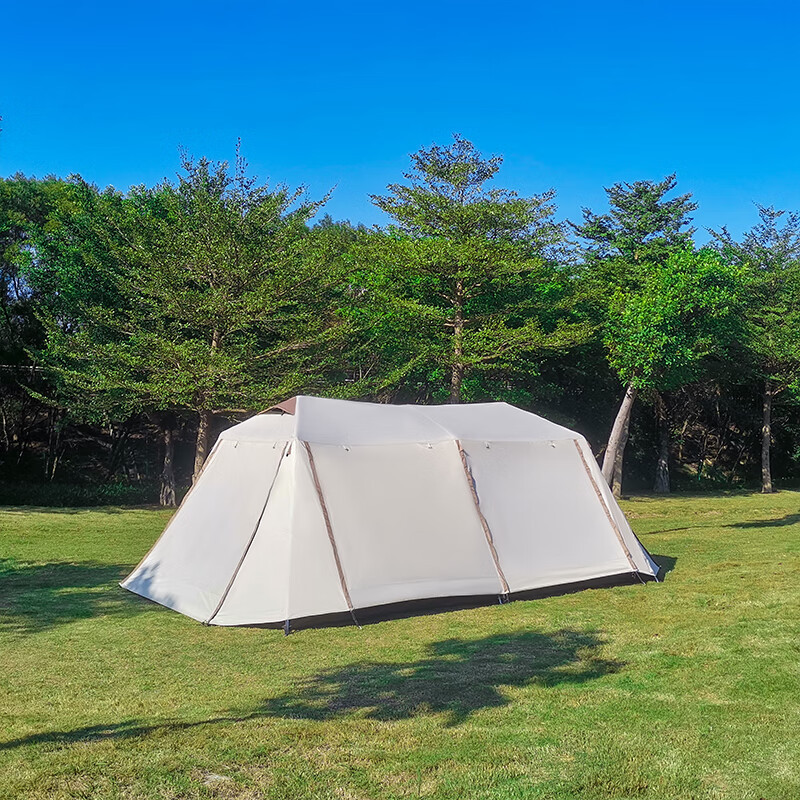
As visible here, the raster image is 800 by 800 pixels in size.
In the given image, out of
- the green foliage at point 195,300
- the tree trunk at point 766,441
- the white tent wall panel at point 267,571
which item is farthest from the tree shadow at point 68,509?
the tree trunk at point 766,441

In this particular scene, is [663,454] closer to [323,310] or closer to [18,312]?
[323,310]

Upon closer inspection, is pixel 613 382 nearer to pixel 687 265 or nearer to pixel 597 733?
pixel 687 265

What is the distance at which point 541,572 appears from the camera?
880cm

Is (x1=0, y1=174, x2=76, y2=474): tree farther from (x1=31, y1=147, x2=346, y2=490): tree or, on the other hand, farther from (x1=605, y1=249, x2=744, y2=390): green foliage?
(x1=605, y1=249, x2=744, y2=390): green foliage

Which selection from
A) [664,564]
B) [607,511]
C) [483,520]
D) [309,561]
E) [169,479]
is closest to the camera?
[309,561]

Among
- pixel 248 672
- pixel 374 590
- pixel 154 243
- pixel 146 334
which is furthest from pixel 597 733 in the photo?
pixel 154 243

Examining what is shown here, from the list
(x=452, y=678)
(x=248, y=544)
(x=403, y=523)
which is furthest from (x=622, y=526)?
(x=248, y=544)

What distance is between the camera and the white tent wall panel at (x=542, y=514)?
8781 millimetres

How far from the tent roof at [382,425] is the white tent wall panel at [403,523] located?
0.68ft

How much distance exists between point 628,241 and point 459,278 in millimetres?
6800

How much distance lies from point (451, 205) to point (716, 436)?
62.7 ft

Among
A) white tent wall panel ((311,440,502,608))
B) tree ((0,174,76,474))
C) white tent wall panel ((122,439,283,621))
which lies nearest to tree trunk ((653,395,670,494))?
tree ((0,174,76,474))

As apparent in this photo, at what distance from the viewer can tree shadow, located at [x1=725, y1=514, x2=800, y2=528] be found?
54.5ft

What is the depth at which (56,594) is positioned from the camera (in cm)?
943
